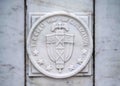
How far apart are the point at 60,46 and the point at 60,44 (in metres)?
0.02

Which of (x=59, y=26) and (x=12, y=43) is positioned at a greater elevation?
(x=59, y=26)

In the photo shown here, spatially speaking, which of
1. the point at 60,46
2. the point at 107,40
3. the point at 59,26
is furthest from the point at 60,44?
the point at 107,40

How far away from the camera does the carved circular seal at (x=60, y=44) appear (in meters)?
4.30

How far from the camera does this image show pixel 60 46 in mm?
4316

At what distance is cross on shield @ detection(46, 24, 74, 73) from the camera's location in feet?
14.1

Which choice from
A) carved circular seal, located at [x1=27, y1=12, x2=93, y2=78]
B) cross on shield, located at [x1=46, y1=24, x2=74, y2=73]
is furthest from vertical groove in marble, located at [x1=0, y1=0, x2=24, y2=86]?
cross on shield, located at [x1=46, y1=24, x2=74, y2=73]

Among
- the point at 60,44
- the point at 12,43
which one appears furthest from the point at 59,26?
the point at 12,43

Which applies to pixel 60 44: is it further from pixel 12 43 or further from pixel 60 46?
pixel 12 43

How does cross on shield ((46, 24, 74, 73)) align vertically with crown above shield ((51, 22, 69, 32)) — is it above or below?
below

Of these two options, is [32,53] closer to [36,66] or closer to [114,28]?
[36,66]

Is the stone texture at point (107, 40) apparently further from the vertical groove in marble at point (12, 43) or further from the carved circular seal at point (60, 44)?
the vertical groove in marble at point (12, 43)

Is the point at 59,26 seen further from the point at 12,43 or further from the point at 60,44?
the point at 12,43

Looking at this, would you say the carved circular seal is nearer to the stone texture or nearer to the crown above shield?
the crown above shield

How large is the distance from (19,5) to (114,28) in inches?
47.1
